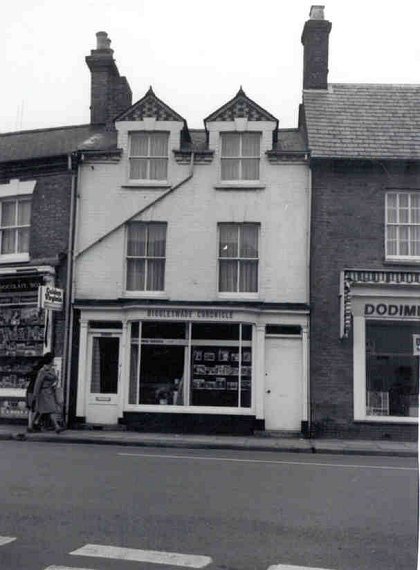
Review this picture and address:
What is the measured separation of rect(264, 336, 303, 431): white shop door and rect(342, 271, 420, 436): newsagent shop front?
1379mm

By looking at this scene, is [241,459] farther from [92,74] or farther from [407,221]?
[92,74]

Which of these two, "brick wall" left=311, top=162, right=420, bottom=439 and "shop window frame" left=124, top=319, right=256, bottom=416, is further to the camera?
"shop window frame" left=124, top=319, right=256, bottom=416

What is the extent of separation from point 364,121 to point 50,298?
9.09m

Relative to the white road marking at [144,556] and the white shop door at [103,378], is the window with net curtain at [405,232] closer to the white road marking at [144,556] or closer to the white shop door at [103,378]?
the white shop door at [103,378]

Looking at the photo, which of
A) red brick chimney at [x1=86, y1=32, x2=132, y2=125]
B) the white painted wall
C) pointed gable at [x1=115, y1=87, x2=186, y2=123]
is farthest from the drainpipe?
red brick chimney at [x1=86, y1=32, x2=132, y2=125]

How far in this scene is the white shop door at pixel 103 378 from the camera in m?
17.5

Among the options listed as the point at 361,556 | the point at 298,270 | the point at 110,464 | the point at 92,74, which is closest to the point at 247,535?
the point at 361,556

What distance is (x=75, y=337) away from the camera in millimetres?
17781

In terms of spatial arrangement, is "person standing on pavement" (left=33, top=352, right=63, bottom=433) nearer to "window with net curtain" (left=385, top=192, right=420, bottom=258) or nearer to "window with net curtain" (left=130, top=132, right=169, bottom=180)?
"window with net curtain" (left=130, top=132, right=169, bottom=180)

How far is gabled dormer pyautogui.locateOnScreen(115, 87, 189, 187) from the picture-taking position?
18.2m

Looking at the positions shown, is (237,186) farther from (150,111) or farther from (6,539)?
(6,539)

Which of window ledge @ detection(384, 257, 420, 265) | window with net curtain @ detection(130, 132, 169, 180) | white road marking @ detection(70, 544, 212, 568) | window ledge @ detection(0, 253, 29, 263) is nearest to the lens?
white road marking @ detection(70, 544, 212, 568)

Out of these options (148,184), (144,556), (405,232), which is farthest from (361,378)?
(144,556)

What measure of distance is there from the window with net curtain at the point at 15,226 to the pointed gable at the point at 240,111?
17.6 feet
